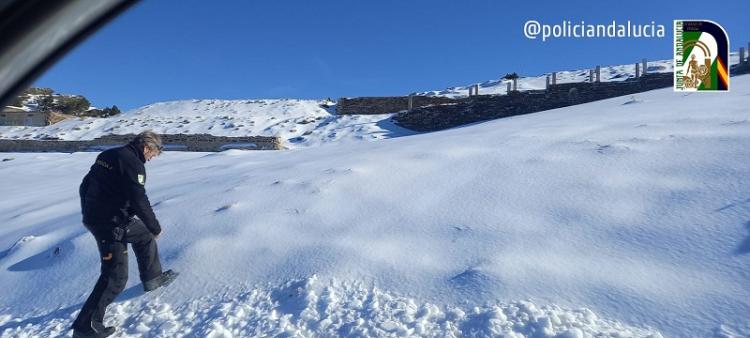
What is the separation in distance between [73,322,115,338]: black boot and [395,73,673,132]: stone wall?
16.2 m

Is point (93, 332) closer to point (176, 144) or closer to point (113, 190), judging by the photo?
point (113, 190)

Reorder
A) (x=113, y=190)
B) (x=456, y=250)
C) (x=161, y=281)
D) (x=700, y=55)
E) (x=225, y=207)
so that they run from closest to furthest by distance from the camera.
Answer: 1. (x=113, y=190)
2. (x=456, y=250)
3. (x=161, y=281)
4. (x=225, y=207)
5. (x=700, y=55)

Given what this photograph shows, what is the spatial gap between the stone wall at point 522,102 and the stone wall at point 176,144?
20.3 ft

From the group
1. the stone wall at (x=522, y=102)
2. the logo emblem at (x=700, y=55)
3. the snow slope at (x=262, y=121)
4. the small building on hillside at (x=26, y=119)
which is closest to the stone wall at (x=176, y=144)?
the snow slope at (x=262, y=121)

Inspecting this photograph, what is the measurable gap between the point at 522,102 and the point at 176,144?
41.3ft

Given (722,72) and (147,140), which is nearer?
(147,140)

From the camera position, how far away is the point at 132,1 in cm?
154

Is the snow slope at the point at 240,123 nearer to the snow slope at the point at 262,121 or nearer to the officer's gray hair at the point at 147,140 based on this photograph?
the snow slope at the point at 262,121

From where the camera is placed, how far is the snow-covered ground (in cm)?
299

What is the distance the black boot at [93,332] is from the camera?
10.9ft

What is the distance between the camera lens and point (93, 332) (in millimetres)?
3334

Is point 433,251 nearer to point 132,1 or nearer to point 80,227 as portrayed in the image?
point 132,1

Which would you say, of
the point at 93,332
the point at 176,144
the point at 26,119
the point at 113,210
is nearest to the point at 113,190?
the point at 113,210

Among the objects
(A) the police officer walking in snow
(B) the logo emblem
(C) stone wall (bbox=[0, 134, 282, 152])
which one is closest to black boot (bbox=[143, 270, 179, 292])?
(A) the police officer walking in snow
